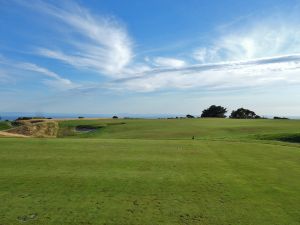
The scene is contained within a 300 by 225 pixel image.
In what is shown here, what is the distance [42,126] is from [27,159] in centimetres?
3344

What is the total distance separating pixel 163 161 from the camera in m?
14.3

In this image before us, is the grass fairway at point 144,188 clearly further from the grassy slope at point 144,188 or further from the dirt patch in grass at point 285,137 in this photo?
the dirt patch in grass at point 285,137

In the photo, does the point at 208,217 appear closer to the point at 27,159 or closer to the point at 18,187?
the point at 18,187

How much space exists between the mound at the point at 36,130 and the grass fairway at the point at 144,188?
25.7 meters

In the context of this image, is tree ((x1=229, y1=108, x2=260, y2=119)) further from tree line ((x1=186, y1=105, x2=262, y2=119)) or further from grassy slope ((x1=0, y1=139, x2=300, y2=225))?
grassy slope ((x1=0, y1=139, x2=300, y2=225))

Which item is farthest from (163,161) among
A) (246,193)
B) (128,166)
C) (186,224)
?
(186,224)

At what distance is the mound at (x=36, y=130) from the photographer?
1614 inches

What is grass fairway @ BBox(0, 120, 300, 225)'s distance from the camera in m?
7.79

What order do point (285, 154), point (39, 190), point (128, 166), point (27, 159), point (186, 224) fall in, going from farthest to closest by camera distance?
point (285, 154), point (27, 159), point (128, 166), point (39, 190), point (186, 224)

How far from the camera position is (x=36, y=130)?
1692 inches

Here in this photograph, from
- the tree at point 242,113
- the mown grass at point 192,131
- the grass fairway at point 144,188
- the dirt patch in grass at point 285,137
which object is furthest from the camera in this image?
the tree at point 242,113

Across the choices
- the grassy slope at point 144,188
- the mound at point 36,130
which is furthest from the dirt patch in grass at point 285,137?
the mound at point 36,130

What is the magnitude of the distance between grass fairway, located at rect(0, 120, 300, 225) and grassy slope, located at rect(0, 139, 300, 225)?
21 mm

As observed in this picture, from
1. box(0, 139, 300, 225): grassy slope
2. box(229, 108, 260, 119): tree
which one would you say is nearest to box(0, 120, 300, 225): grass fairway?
box(0, 139, 300, 225): grassy slope
